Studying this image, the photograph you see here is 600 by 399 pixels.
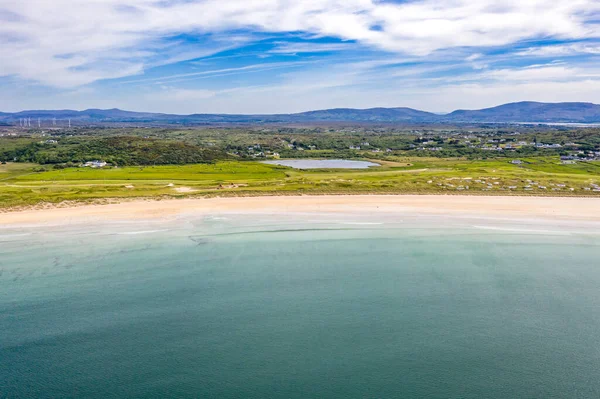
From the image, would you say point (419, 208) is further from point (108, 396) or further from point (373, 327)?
point (108, 396)

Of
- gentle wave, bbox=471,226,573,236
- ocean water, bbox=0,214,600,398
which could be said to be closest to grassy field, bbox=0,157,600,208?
gentle wave, bbox=471,226,573,236

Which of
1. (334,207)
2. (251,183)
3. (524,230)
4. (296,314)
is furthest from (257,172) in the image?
(296,314)

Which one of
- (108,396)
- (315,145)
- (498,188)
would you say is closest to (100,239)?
(108,396)

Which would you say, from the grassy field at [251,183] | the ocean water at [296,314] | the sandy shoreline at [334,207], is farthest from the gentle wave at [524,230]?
the grassy field at [251,183]

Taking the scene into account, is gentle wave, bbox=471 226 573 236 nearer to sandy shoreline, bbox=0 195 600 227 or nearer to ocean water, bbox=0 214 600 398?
ocean water, bbox=0 214 600 398

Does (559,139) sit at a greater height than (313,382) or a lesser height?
greater
